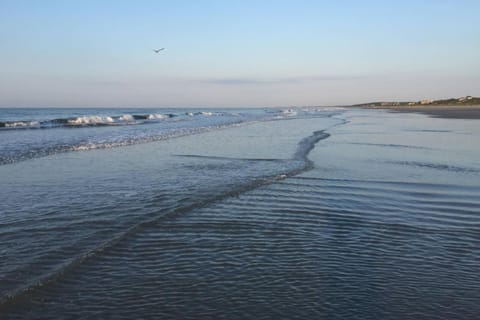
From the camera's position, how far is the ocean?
480 cm

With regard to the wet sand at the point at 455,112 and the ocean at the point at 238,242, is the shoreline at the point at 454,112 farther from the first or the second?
the ocean at the point at 238,242

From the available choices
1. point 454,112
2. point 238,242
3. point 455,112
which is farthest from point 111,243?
point 454,112

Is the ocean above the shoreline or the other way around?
the other way around

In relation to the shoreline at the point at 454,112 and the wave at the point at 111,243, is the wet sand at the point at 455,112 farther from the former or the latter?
the wave at the point at 111,243

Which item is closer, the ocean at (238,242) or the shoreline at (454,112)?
the ocean at (238,242)

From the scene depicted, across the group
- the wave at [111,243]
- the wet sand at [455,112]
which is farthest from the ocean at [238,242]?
the wet sand at [455,112]

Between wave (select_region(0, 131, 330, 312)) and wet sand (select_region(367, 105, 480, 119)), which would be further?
wet sand (select_region(367, 105, 480, 119))

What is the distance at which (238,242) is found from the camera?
694 cm

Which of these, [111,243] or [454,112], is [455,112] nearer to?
[454,112]

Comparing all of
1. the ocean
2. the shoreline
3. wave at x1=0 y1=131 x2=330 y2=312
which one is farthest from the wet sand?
wave at x1=0 y1=131 x2=330 y2=312

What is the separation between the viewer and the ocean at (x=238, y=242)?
15.8 feet

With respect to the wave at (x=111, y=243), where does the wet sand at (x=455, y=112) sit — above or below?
above

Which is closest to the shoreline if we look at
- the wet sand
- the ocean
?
the wet sand

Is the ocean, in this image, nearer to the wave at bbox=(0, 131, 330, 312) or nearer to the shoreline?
the wave at bbox=(0, 131, 330, 312)
